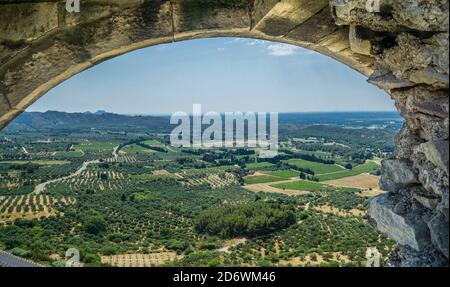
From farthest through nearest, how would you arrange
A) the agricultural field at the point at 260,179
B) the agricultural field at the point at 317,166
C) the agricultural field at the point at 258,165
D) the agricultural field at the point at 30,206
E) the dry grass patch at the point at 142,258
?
the agricultural field at the point at 258,165
the agricultural field at the point at 317,166
the agricultural field at the point at 260,179
the agricultural field at the point at 30,206
the dry grass patch at the point at 142,258

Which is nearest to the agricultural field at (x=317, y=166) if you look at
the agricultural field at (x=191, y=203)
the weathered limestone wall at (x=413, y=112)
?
the agricultural field at (x=191, y=203)

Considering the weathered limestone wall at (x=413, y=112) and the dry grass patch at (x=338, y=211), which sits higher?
the weathered limestone wall at (x=413, y=112)

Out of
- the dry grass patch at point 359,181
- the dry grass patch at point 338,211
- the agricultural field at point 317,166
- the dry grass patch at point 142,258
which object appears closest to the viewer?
the dry grass patch at point 142,258

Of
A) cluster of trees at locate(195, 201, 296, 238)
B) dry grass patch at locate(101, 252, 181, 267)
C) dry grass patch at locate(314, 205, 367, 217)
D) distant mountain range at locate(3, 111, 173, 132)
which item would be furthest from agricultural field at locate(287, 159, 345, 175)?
distant mountain range at locate(3, 111, 173, 132)

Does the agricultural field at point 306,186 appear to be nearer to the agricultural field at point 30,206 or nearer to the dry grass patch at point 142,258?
the dry grass patch at point 142,258
